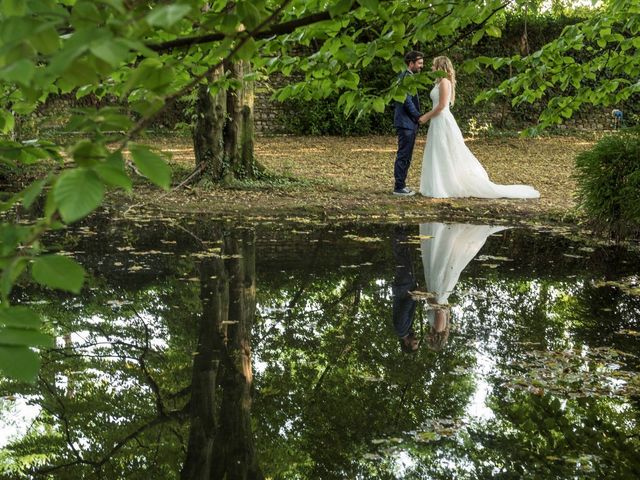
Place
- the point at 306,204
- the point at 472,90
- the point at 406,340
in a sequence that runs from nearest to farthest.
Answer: the point at 406,340 → the point at 306,204 → the point at 472,90

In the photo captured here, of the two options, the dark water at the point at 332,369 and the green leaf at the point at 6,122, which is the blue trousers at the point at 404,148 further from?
the green leaf at the point at 6,122

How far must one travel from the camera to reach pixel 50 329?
19.4 feet

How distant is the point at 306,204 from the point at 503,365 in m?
7.35

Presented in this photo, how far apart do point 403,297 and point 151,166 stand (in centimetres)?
554

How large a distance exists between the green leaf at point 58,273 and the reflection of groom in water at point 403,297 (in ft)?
14.0

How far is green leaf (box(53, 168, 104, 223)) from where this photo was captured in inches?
55.0

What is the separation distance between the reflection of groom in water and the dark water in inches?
1.1

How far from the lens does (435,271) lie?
315 inches

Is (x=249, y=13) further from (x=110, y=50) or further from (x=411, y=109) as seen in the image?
(x=411, y=109)

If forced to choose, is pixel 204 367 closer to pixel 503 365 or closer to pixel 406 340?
pixel 406 340

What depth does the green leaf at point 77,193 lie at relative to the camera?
1.40 metres

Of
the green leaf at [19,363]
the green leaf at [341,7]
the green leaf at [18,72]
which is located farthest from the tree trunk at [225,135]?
the green leaf at [18,72]

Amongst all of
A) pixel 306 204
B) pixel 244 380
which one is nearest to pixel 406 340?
pixel 244 380

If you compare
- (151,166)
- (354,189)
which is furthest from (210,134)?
(151,166)
